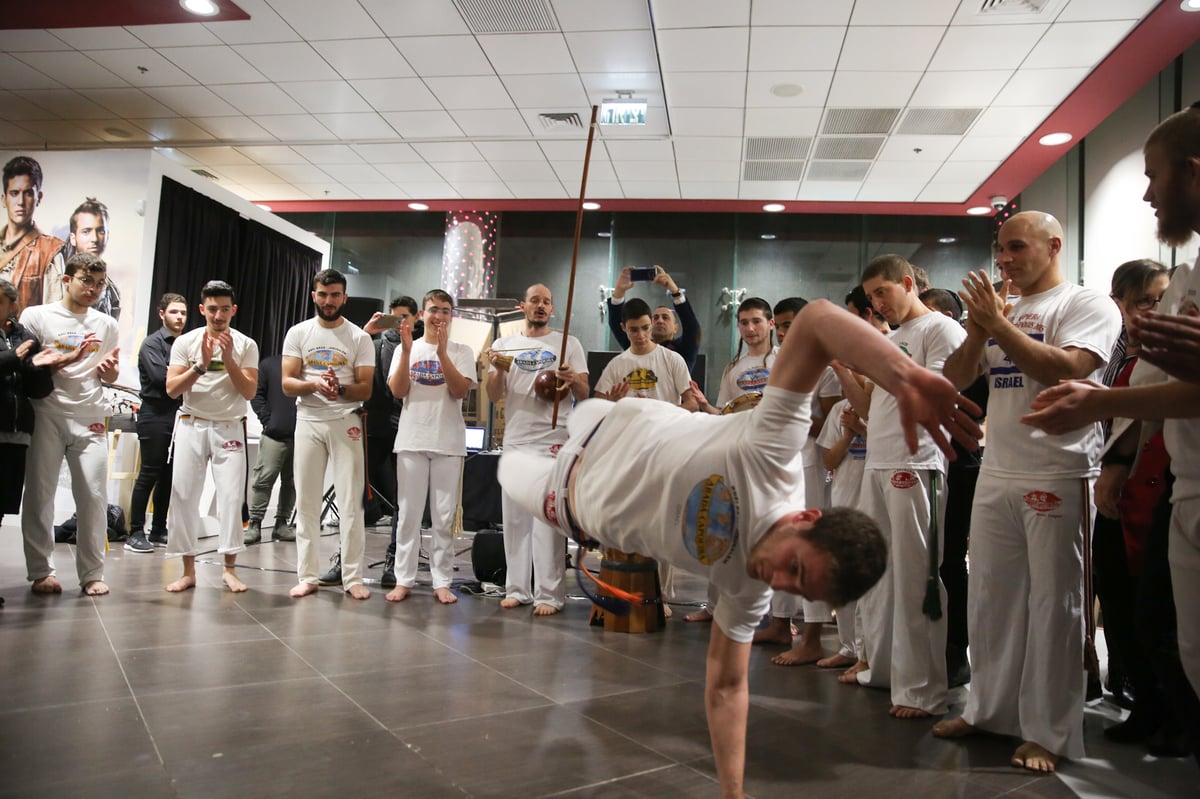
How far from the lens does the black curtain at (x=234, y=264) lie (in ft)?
24.1

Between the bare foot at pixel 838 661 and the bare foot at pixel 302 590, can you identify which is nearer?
the bare foot at pixel 838 661

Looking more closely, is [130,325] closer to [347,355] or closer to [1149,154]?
[347,355]

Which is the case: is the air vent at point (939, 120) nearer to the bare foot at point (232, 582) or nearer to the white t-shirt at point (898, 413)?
the white t-shirt at point (898, 413)

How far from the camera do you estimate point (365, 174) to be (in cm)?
871

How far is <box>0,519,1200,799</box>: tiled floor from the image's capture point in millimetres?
1944

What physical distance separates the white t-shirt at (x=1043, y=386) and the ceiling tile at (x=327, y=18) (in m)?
4.88

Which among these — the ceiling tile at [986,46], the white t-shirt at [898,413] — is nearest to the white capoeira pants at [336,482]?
the white t-shirt at [898,413]

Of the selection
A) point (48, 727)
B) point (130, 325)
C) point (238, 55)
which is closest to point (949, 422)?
point (48, 727)

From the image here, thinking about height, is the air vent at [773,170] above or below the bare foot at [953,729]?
above

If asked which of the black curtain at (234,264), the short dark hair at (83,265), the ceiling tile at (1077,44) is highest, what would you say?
the ceiling tile at (1077,44)

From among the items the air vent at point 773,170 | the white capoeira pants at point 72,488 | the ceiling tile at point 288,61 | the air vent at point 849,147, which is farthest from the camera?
the air vent at point 773,170

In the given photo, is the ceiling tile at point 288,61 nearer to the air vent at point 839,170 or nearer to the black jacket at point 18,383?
the black jacket at point 18,383

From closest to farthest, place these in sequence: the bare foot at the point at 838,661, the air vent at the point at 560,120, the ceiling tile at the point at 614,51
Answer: the bare foot at the point at 838,661 < the ceiling tile at the point at 614,51 < the air vent at the point at 560,120

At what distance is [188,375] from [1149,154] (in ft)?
13.8
